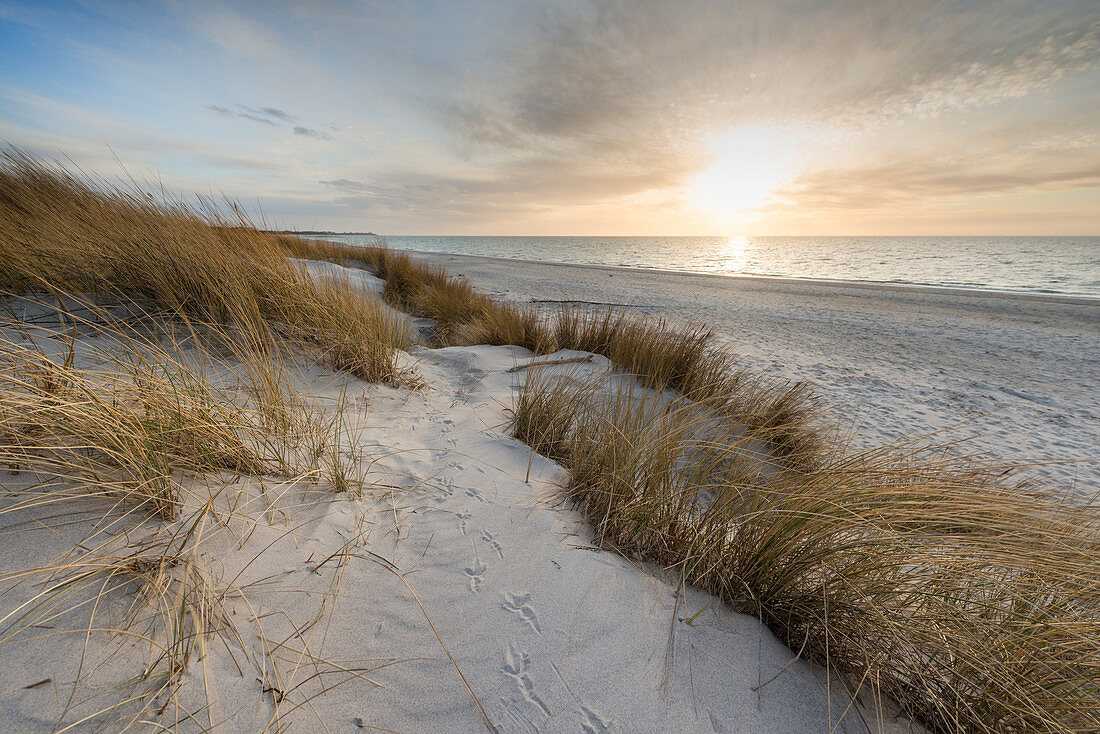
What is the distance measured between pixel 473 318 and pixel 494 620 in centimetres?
450

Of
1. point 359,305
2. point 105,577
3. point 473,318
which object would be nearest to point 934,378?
point 473,318

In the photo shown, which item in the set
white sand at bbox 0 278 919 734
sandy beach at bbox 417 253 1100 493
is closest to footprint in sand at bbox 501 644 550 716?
white sand at bbox 0 278 919 734

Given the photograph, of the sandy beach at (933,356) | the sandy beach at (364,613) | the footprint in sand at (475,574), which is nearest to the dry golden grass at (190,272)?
the sandy beach at (364,613)

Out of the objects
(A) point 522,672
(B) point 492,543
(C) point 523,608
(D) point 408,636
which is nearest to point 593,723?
(A) point 522,672

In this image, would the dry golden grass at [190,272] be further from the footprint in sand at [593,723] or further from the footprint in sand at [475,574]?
the footprint in sand at [593,723]

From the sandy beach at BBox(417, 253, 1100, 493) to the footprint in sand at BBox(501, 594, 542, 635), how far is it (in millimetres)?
1706

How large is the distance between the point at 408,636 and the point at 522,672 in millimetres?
341

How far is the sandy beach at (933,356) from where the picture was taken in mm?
3568

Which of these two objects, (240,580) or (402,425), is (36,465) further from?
(402,425)

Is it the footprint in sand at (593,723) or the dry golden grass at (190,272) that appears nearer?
the footprint in sand at (593,723)

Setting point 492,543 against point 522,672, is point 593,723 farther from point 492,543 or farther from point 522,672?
point 492,543

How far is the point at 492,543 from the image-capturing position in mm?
1529

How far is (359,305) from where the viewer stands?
3363 mm

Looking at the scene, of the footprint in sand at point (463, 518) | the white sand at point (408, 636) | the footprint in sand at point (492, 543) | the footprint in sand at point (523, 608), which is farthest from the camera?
the footprint in sand at point (463, 518)
